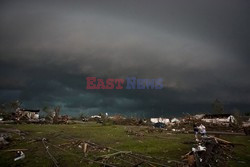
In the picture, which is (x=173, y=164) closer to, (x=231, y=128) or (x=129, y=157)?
(x=129, y=157)

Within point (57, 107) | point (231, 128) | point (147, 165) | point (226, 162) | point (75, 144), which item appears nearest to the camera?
point (147, 165)

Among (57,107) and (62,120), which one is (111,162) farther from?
(57,107)

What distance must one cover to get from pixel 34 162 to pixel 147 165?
19.6 feet

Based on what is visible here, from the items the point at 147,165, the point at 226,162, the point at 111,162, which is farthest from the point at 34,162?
the point at 226,162

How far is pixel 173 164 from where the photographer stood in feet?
30.5

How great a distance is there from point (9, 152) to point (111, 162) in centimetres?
700

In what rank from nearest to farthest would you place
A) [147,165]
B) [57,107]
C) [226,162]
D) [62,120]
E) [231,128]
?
1. [147,165]
2. [226,162]
3. [231,128]
4. [62,120]
5. [57,107]

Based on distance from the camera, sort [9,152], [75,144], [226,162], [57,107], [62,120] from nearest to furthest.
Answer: [226,162] → [9,152] → [75,144] → [62,120] → [57,107]

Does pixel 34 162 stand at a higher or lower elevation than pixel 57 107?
lower

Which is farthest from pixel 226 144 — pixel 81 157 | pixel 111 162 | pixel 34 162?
pixel 34 162

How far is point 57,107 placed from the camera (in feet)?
158

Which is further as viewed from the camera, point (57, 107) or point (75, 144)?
point (57, 107)

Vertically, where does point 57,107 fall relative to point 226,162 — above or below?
above

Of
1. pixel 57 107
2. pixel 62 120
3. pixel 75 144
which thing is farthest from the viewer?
pixel 57 107
